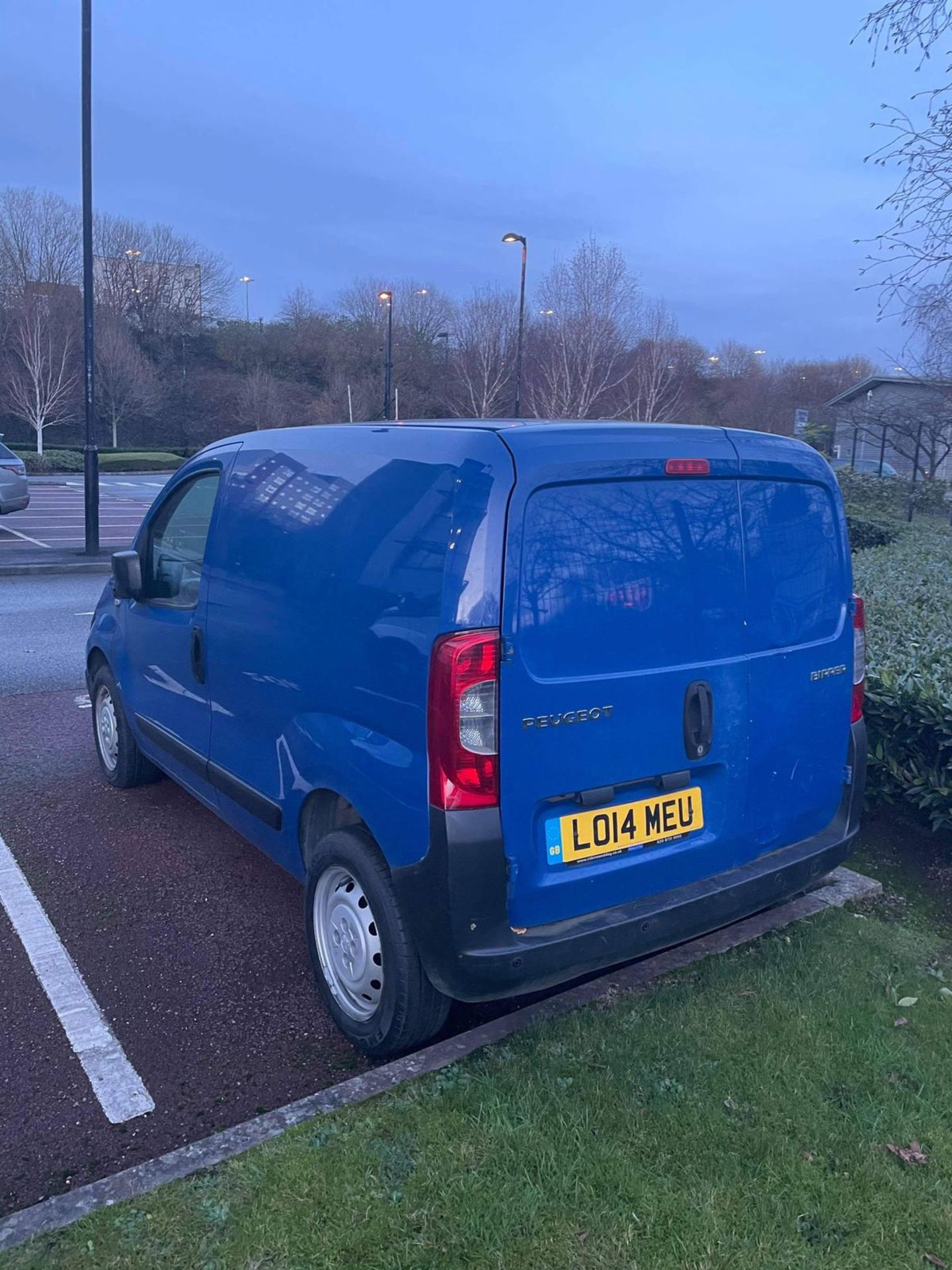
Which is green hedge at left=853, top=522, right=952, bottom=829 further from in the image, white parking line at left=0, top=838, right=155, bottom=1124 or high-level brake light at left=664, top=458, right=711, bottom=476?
white parking line at left=0, top=838, right=155, bottom=1124

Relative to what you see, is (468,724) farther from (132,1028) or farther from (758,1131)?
(132,1028)

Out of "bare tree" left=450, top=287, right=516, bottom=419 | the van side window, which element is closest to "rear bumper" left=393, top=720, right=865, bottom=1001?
the van side window

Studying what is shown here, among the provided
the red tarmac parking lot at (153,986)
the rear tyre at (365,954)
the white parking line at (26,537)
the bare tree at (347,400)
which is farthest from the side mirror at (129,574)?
the bare tree at (347,400)

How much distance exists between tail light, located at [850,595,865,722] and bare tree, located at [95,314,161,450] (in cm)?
4692

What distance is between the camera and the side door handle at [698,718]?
114 inches

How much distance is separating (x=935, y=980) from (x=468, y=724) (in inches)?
83.3

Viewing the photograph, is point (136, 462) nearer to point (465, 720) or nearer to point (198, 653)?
point (198, 653)

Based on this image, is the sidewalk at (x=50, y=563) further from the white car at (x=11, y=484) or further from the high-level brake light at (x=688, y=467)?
the high-level brake light at (x=688, y=467)

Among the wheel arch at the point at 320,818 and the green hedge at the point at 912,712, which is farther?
the green hedge at the point at 912,712

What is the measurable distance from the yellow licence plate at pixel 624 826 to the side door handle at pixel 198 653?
190 cm

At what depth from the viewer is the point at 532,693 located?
102 inches

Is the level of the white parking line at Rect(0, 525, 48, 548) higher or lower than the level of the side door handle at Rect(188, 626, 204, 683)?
lower

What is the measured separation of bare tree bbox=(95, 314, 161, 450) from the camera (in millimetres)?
45938

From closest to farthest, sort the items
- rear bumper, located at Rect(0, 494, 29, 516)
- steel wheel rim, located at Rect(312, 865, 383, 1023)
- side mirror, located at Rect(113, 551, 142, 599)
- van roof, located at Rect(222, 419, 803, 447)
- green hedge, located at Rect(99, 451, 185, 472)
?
1. van roof, located at Rect(222, 419, 803, 447)
2. steel wheel rim, located at Rect(312, 865, 383, 1023)
3. side mirror, located at Rect(113, 551, 142, 599)
4. rear bumper, located at Rect(0, 494, 29, 516)
5. green hedge, located at Rect(99, 451, 185, 472)
